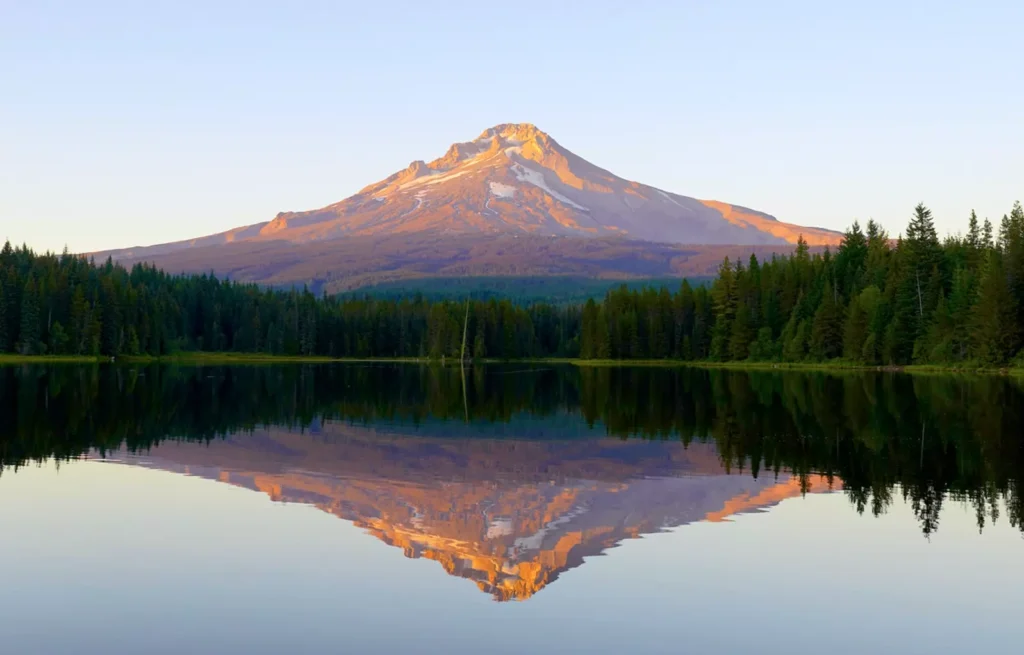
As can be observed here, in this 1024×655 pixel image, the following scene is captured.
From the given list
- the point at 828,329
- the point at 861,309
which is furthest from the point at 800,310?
the point at 861,309

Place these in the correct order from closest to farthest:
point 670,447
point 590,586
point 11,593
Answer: point 11,593
point 590,586
point 670,447

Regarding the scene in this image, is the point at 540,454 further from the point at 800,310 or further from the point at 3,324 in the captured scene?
the point at 3,324

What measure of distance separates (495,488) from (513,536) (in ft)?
27.1

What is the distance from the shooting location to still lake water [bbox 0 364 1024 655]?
19.7 metres

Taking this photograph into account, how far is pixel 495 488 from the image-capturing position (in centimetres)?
3712

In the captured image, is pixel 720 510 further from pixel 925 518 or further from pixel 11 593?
pixel 11 593

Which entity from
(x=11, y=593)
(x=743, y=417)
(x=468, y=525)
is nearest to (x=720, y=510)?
(x=468, y=525)

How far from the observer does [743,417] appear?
6256 cm

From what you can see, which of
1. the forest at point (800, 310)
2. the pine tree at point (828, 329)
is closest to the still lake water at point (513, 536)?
the forest at point (800, 310)

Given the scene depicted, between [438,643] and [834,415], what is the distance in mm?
47500

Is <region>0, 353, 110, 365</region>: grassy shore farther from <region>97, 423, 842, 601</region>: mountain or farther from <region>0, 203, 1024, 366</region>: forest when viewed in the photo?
<region>97, 423, 842, 601</region>: mountain

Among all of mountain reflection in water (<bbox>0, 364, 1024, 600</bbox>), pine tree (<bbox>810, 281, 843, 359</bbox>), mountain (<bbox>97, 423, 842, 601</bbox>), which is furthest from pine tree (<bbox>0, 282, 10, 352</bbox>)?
mountain (<bbox>97, 423, 842, 601</bbox>)

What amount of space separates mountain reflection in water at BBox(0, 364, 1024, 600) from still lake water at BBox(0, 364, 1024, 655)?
22 cm

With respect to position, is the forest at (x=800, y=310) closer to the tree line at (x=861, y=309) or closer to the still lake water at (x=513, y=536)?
the tree line at (x=861, y=309)
